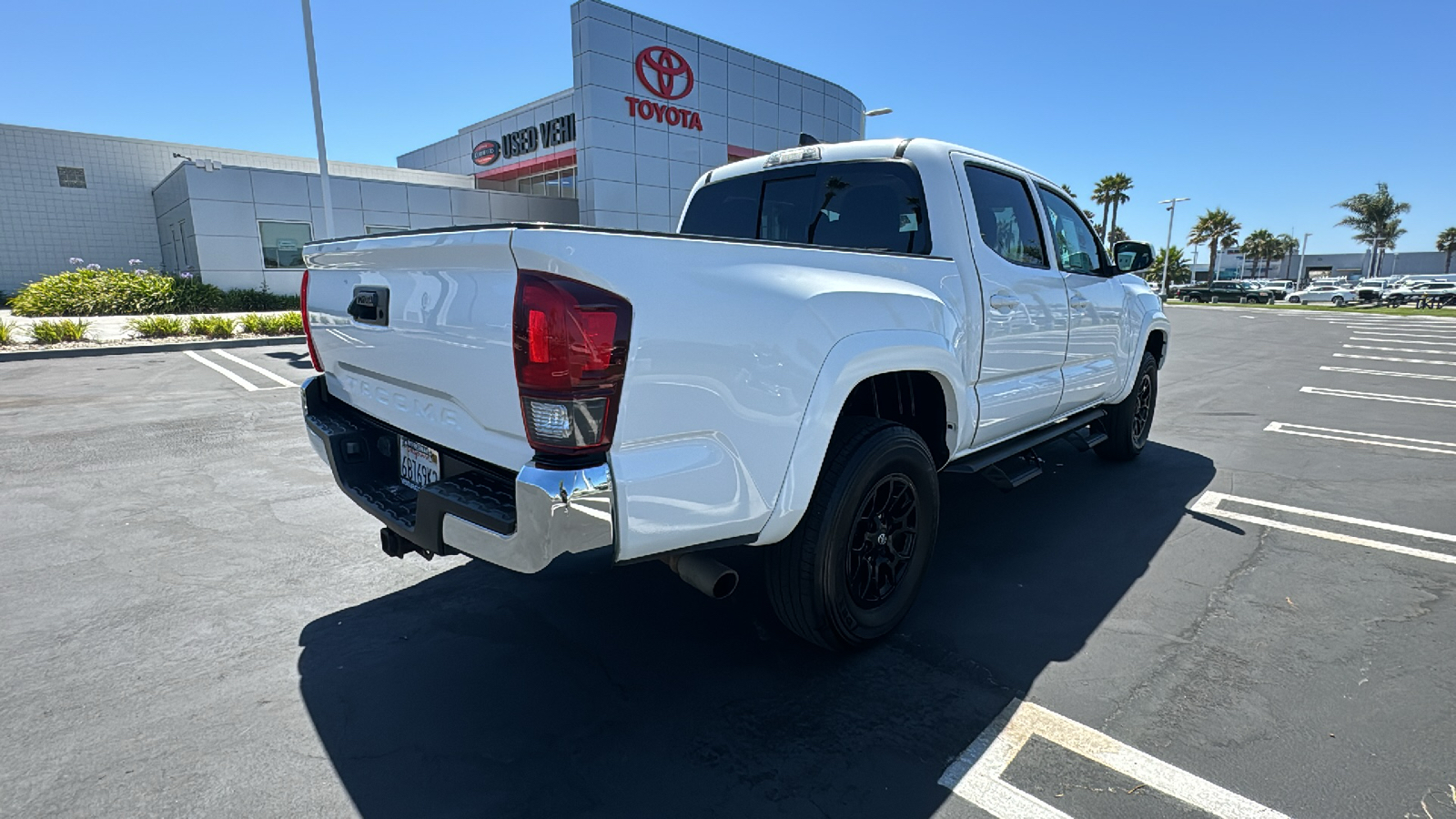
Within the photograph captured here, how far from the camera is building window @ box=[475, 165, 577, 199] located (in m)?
26.5

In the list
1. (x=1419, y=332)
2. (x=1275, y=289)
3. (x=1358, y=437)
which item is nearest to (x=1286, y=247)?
(x=1275, y=289)

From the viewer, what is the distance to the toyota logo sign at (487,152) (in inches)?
1155

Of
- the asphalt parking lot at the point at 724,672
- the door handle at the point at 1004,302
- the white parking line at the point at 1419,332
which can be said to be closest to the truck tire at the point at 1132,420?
the asphalt parking lot at the point at 724,672

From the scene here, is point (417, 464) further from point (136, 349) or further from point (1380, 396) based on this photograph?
point (136, 349)

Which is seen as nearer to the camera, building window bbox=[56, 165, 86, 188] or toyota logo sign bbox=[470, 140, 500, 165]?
building window bbox=[56, 165, 86, 188]

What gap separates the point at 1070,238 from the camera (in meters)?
4.52

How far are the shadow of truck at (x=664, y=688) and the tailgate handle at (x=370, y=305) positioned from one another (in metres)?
1.29

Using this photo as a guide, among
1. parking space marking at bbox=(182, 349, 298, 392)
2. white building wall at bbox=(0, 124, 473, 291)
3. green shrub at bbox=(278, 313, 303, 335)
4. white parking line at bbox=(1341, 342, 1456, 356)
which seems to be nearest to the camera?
parking space marking at bbox=(182, 349, 298, 392)

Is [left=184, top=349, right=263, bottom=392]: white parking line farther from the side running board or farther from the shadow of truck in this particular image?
the side running board

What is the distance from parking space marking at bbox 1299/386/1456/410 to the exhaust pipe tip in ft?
33.6

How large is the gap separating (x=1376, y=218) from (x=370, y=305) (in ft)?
A: 289

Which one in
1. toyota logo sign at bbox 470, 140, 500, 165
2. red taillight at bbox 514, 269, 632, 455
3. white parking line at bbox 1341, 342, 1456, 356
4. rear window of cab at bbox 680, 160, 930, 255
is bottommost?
white parking line at bbox 1341, 342, 1456, 356

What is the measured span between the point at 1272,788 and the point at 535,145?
1122 inches

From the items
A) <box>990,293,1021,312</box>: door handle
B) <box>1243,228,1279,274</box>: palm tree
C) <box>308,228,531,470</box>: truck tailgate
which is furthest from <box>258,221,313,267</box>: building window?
<box>1243,228,1279,274</box>: palm tree
